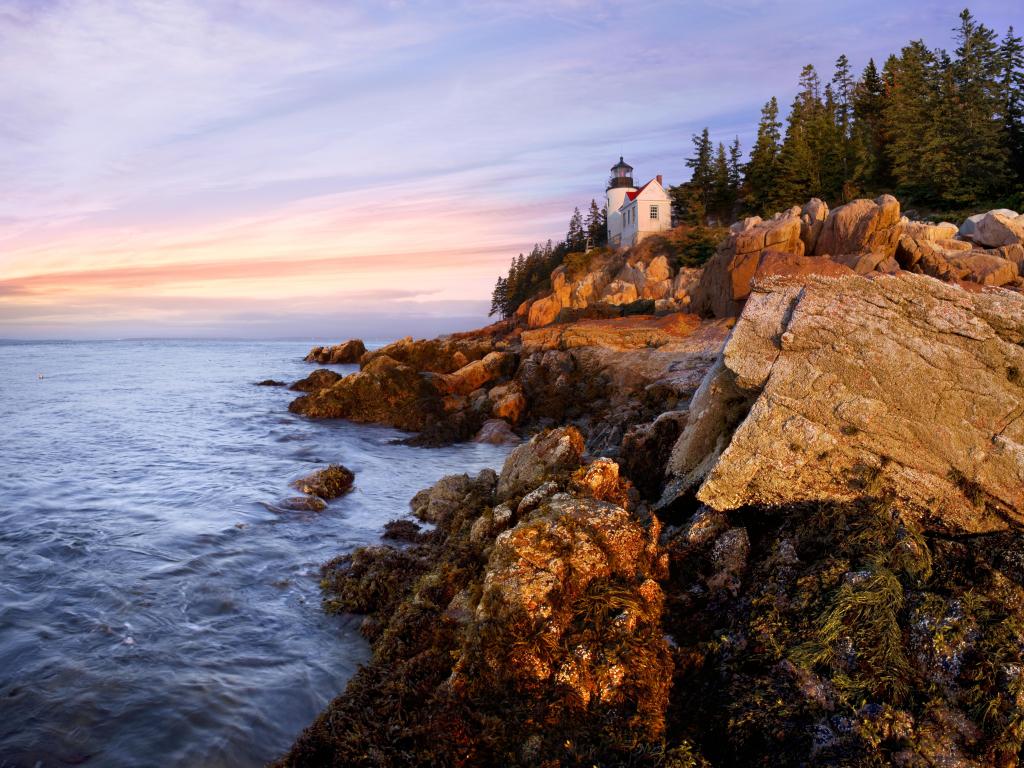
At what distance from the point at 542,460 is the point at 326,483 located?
24.8 ft

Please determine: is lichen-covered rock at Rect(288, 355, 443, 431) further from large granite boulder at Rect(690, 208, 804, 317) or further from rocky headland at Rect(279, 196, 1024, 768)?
rocky headland at Rect(279, 196, 1024, 768)

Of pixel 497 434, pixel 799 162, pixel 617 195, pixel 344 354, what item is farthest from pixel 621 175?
pixel 497 434

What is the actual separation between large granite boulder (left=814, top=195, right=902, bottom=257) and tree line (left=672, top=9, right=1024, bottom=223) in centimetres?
2111

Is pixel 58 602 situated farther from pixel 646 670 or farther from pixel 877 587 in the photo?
pixel 877 587

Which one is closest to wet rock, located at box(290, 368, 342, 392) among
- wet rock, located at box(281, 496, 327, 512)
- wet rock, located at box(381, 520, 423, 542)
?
wet rock, located at box(281, 496, 327, 512)

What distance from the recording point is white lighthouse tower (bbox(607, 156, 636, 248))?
66.6 meters

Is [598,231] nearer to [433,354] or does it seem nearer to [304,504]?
[433,354]

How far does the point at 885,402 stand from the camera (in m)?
6.23

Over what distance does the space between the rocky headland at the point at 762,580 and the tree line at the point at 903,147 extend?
4214 cm

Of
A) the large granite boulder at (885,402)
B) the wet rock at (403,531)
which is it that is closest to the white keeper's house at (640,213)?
the wet rock at (403,531)

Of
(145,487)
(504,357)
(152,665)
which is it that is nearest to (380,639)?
(152,665)

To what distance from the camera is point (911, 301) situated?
6.46 meters

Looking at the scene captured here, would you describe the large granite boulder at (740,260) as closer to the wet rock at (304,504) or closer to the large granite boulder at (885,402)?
the wet rock at (304,504)

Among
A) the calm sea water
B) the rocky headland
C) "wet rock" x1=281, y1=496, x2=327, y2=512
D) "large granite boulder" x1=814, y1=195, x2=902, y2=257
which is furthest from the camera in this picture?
"large granite boulder" x1=814, y1=195, x2=902, y2=257
